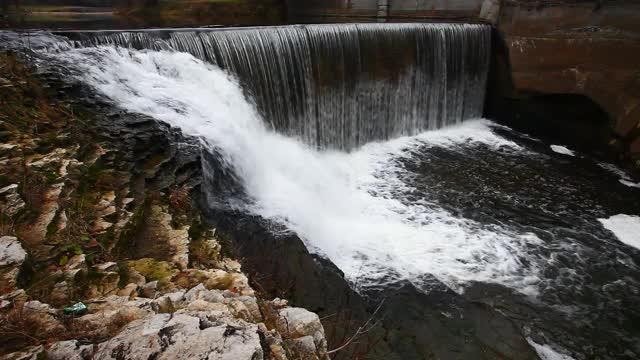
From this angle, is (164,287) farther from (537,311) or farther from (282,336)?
(537,311)

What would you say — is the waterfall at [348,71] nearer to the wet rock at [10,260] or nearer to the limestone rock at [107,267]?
the wet rock at [10,260]

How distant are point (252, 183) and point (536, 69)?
345 inches

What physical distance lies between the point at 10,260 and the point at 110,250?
29.0 inches

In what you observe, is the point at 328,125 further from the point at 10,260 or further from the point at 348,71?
the point at 10,260

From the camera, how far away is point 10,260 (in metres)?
2.54

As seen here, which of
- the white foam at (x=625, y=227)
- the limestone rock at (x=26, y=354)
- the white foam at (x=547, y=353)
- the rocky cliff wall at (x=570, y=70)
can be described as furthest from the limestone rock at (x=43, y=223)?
the rocky cliff wall at (x=570, y=70)

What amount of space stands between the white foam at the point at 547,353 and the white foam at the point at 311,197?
95 centimetres

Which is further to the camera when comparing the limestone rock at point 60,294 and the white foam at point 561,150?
the white foam at point 561,150

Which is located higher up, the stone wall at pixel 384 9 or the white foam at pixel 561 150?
the stone wall at pixel 384 9

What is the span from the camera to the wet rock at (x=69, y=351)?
77.2 inches

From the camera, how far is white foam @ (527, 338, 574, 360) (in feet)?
14.4

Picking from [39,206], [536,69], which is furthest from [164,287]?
[536,69]

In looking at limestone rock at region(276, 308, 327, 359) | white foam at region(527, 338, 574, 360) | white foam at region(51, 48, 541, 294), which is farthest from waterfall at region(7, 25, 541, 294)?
limestone rock at region(276, 308, 327, 359)

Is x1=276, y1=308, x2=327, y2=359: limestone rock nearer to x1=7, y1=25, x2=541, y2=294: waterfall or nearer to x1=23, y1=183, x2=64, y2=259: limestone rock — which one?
x1=23, y1=183, x2=64, y2=259: limestone rock
